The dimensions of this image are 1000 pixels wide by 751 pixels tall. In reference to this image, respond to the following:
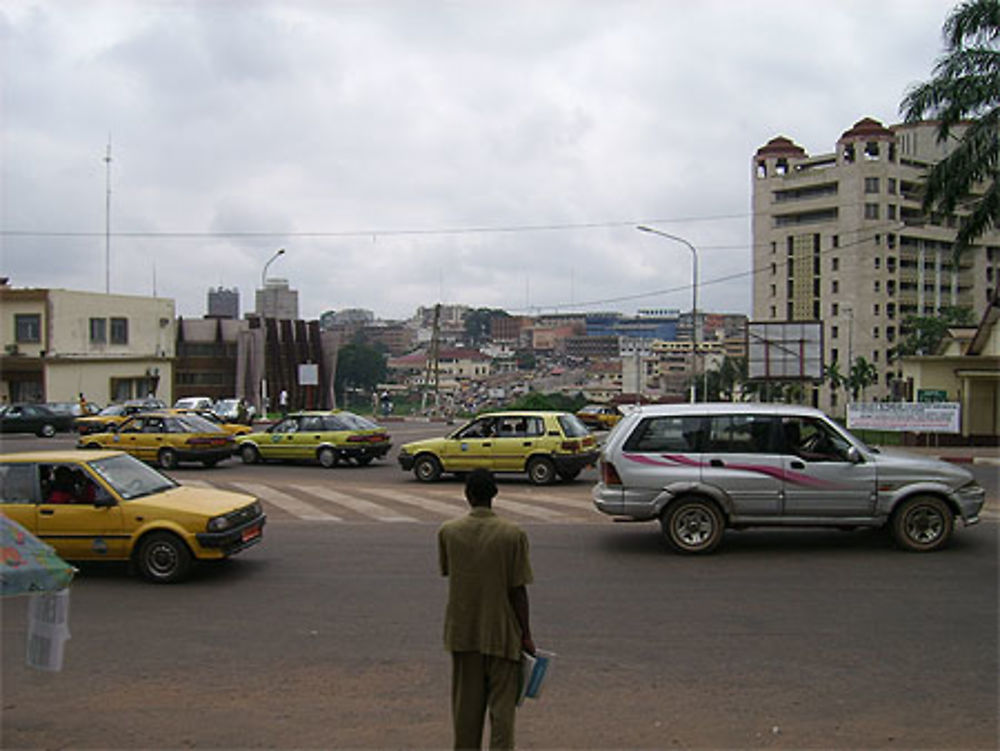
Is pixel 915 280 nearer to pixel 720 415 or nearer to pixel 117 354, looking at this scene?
pixel 117 354

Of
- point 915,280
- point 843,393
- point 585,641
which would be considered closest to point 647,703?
point 585,641

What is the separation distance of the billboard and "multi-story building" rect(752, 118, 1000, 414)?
71361mm

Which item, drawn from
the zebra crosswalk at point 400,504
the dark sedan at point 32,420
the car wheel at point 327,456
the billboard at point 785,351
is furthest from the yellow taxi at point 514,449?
the dark sedan at point 32,420

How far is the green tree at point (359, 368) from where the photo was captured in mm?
120125

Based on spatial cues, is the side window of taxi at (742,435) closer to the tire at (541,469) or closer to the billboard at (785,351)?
the tire at (541,469)

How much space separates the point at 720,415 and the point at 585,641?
186 inches

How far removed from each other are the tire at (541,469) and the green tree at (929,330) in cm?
8352

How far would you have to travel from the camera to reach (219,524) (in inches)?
393

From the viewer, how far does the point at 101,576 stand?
34.0ft

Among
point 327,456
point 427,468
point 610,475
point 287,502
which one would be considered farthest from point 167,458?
point 610,475

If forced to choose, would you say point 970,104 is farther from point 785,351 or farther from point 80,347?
point 80,347

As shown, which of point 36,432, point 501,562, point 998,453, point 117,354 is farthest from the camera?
point 117,354

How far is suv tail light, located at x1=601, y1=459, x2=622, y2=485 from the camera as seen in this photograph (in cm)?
1145

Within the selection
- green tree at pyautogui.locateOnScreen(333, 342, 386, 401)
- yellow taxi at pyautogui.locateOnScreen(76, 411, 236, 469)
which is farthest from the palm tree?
green tree at pyautogui.locateOnScreen(333, 342, 386, 401)
